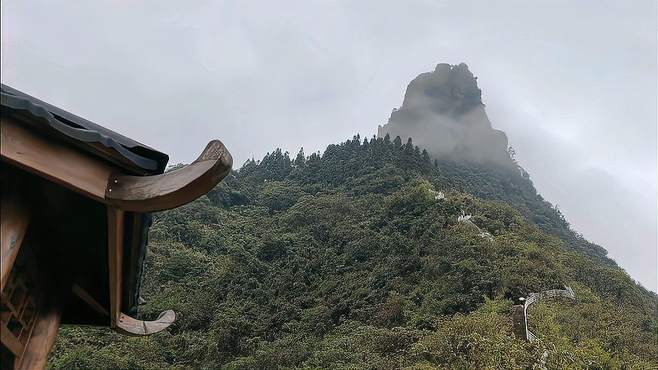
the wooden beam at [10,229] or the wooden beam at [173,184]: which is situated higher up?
the wooden beam at [173,184]

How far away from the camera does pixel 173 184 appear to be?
1663mm

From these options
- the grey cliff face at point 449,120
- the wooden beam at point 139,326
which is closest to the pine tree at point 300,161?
the grey cliff face at point 449,120

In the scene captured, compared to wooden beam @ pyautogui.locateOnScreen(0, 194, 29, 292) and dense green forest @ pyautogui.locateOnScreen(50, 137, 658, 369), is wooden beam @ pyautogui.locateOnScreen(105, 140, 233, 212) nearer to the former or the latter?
wooden beam @ pyautogui.locateOnScreen(0, 194, 29, 292)

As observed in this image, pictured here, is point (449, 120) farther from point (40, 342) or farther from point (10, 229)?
point (10, 229)

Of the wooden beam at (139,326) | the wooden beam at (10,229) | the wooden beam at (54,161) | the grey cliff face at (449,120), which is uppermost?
the grey cliff face at (449,120)

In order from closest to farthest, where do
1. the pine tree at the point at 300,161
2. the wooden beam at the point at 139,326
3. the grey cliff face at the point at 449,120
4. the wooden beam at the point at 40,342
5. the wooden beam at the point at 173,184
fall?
the wooden beam at the point at 173,184
the wooden beam at the point at 40,342
the wooden beam at the point at 139,326
the pine tree at the point at 300,161
the grey cliff face at the point at 449,120

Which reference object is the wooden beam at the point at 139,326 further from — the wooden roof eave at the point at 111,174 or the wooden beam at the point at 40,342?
the wooden roof eave at the point at 111,174

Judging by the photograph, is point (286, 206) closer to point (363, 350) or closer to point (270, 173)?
point (270, 173)

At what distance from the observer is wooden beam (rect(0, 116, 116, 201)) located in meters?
1.59

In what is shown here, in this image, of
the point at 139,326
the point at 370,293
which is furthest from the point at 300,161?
the point at 139,326

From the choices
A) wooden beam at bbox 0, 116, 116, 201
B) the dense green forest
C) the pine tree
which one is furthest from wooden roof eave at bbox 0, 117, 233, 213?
the pine tree

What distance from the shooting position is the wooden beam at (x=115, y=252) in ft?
5.91

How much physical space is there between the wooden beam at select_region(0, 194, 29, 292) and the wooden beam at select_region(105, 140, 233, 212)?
1.42 ft

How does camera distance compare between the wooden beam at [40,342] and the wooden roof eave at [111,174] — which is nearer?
the wooden roof eave at [111,174]
